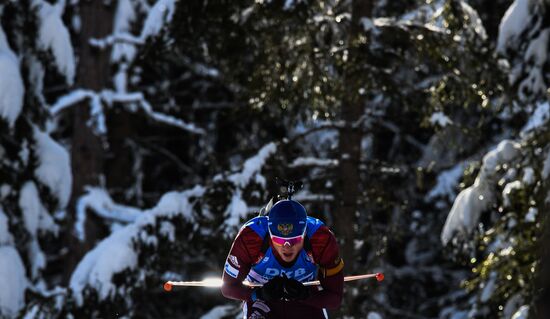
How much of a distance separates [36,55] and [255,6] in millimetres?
4095

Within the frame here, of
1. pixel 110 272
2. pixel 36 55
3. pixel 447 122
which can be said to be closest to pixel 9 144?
→ pixel 36 55

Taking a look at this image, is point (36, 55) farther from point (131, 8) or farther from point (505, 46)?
point (505, 46)

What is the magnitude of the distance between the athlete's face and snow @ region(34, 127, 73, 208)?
8.80 meters

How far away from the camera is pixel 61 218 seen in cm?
1883

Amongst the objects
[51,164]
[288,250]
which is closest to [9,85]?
[51,164]

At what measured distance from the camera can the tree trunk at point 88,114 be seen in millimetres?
17719

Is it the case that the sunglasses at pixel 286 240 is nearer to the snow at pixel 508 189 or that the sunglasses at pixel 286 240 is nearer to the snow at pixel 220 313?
the snow at pixel 508 189

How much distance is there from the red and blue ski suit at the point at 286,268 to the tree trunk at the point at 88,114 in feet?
37.1

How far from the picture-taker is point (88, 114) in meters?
17.8

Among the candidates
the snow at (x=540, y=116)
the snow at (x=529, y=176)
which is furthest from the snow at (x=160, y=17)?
the snow at (x=529, y=176)

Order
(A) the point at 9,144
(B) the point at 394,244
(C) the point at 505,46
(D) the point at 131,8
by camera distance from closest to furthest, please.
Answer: (C) the point at 505,46
(A) the point at 9,144
(D) the point at 131,8
(B) the point at 394,244

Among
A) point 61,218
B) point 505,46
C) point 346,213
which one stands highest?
point 505,46

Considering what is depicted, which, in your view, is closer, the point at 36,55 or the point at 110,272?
the point at 110,272

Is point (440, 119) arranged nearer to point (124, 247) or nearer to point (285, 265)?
point (124, 247)
